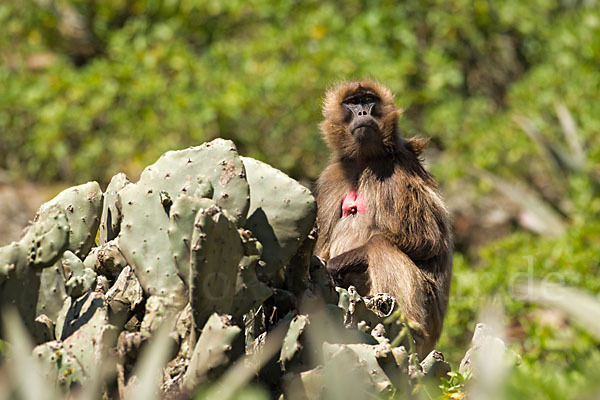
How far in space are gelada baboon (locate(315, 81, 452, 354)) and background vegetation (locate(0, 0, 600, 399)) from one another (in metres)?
3.67

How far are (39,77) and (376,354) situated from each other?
32.1 ft

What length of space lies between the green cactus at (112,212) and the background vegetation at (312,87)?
18.3ft

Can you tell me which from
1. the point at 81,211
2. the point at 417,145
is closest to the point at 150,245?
the point at 81,211

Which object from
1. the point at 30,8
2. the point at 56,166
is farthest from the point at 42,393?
the point at 30,8

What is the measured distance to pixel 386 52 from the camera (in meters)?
11.8

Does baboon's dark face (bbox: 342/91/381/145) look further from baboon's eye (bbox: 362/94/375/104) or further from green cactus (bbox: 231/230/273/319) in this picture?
green cactus (bbox: 231/230/273/319)

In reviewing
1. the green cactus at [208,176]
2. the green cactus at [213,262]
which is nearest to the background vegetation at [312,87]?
the green cactus at [208,176]

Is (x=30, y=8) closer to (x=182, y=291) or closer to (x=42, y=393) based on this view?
(x=182, y=291)

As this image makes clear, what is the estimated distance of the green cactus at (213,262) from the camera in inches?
120

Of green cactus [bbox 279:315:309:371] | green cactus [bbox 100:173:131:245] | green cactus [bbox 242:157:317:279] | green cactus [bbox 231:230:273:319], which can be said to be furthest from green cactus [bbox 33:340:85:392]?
green cactus [bbox 100:173:131:245]

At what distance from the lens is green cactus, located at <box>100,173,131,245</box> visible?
4160 millimetres

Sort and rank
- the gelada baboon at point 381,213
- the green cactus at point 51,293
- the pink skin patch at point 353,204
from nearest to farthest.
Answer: the green cactus at point 51,293 < the gelada baboon at point 381,213 < the pink skin patch at point 353,204

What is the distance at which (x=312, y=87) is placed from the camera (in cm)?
1088

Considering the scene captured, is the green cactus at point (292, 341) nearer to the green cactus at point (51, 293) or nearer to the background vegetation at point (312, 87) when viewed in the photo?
the green cactus at point (51, 293)
